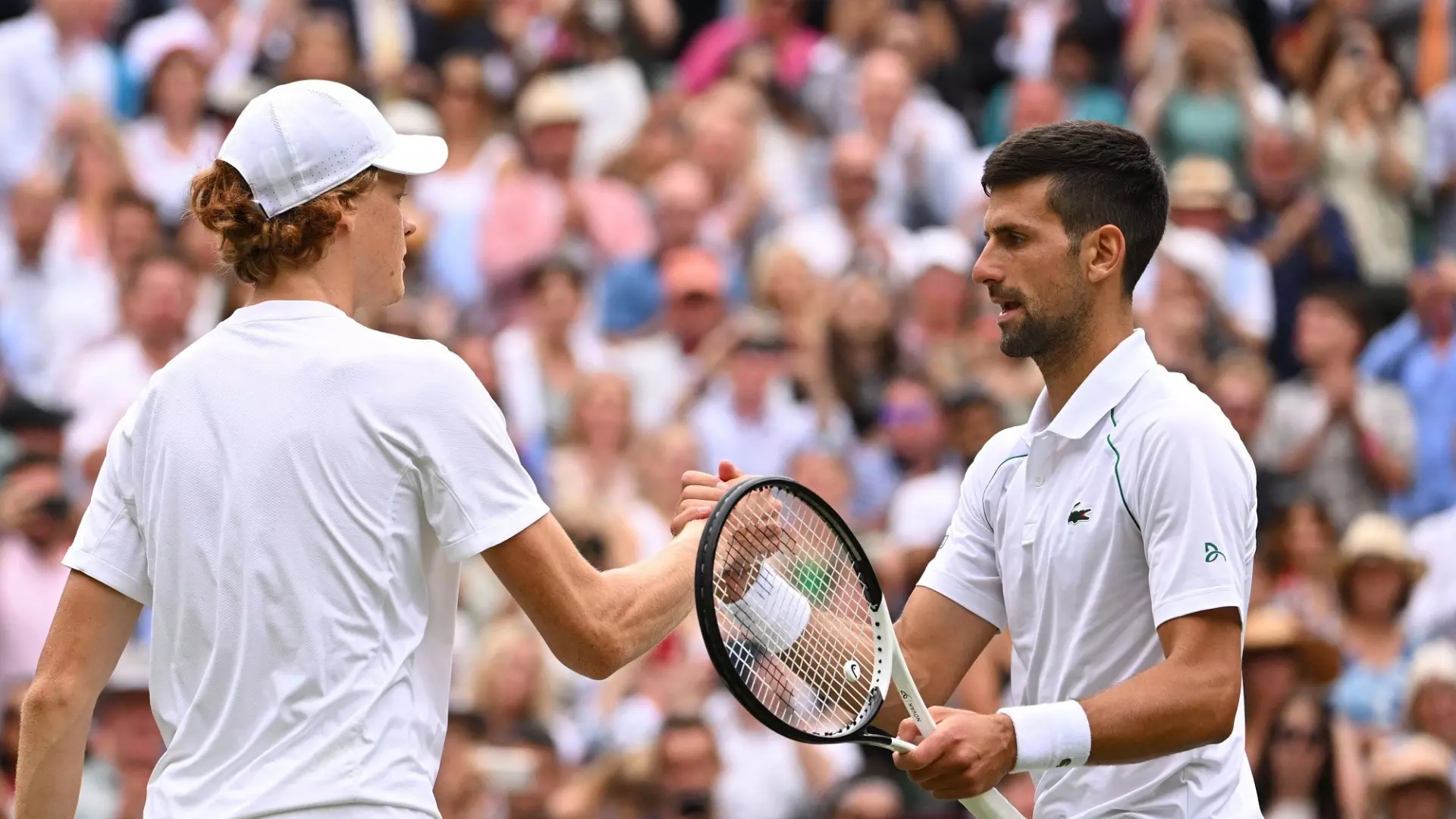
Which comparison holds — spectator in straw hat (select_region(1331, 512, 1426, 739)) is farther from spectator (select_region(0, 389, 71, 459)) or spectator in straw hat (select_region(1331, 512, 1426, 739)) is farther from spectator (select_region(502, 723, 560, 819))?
spectator (select_region(0, 389, 71, 459))

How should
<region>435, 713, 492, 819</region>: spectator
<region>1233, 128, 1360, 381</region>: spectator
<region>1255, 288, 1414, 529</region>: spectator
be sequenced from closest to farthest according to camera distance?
<region>435, 713, 492, 819</region>: spectator < <region>1255, 288, 1414, 529</region>: spectator < <region>1233, 128, 1360, 381</region>: spectator

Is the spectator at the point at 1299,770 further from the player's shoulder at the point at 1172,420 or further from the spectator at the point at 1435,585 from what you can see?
the player's shoulder at the point at 1172,420

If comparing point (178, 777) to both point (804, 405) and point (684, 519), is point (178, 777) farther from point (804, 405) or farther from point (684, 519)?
point (804, 405)

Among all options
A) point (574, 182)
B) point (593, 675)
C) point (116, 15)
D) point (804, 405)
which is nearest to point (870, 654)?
point (593, 675)

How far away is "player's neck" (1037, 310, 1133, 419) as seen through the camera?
13.0 feet

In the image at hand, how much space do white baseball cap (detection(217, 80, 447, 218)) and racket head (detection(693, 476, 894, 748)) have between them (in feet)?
2.61

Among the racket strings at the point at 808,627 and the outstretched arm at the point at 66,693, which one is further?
the racket strings at the point at 808,627

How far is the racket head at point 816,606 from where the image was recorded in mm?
3537

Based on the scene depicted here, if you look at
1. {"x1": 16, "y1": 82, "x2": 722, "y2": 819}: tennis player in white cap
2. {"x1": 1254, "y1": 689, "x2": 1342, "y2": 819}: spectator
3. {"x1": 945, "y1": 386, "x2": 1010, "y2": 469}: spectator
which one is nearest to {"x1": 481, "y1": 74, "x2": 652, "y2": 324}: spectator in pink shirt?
{"x1": 945, "y1": 386, "x2": 1010, "y2": 469}: spectator

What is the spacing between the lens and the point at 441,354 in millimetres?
3445

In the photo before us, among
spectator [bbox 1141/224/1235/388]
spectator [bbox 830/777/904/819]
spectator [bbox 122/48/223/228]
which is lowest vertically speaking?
spectator [bbox 830/777/904/819]

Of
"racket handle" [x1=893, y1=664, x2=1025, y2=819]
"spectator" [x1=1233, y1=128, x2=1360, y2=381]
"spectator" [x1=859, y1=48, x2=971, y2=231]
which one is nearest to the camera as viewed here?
"racket handle" [x1=893, y1=664, x2=1025, y2=819]

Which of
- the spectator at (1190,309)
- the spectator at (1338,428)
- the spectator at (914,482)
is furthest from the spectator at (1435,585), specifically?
the spectator at (914,482)

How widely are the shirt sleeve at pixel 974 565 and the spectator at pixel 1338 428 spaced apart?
5515mm
